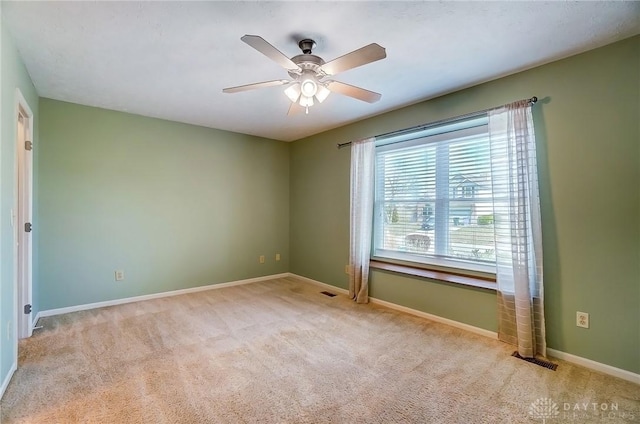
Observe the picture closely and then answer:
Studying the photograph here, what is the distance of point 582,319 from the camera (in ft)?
7.62

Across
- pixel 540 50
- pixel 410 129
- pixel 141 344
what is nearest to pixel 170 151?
pixel 141 344

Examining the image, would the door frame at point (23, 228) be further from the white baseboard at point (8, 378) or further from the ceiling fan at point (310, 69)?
the ceiling fan at point (310, 69)

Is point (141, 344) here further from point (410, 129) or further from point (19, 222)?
point (410, 129)

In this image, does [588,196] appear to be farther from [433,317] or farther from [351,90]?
[351,90]

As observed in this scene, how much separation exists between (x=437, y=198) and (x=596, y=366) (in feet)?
6.28

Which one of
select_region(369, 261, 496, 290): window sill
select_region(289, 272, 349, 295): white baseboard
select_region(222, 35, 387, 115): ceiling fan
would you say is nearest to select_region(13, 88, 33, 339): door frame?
select_region(222, 35, 387, 115): ceiling fan

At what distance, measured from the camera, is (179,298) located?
398 centimetres

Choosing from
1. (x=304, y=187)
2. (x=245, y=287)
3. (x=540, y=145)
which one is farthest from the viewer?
(x=304, y=187)

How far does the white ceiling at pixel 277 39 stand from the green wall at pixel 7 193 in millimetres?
218

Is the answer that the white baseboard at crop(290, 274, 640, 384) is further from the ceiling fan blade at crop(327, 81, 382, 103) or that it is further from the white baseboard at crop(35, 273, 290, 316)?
the ceiling fan blade at crop(327, 81, 382, 103)

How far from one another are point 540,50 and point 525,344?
7.62ft

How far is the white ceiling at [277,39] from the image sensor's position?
5.98ft

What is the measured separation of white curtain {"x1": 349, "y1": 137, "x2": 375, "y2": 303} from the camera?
382cm

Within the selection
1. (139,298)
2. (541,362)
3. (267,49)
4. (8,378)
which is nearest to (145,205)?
(139,298)
